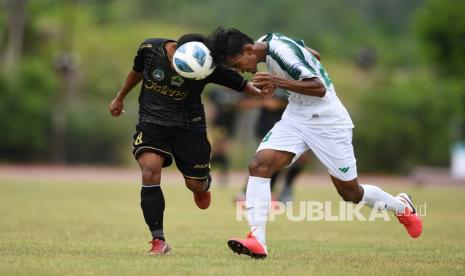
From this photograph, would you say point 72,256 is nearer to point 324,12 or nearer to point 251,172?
point 251,172

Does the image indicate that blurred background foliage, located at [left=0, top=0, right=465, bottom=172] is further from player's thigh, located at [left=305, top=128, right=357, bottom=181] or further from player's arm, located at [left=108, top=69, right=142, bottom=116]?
player's thigh, located at [left=305, top=128, right=357, bottom=181]

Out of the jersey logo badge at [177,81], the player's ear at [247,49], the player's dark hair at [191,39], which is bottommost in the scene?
the jersey logo badge at [177,81]

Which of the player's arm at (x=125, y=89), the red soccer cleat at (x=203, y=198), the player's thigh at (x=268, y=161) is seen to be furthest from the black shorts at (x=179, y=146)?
the player's thigh at (x=268, y=161)

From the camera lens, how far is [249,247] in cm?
789

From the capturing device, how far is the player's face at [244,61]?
794cm

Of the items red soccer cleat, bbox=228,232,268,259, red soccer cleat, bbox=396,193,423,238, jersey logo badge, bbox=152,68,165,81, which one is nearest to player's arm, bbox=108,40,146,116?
jersey logo badge, bbox=152,68,165,81

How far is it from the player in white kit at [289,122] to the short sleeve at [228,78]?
25.3 inches

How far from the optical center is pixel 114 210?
1483 centimetres

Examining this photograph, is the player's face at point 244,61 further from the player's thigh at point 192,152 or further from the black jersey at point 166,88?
the player's thigh at point 192,152

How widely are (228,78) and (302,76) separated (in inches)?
44.4

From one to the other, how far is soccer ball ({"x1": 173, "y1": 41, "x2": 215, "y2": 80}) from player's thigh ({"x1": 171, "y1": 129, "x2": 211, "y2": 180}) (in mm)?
1046

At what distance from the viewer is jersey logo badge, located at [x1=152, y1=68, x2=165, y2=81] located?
860 centimetres

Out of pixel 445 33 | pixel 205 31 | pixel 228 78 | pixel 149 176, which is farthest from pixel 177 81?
pixel 205 31

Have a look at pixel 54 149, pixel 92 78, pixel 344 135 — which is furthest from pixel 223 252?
pixel 92 78
